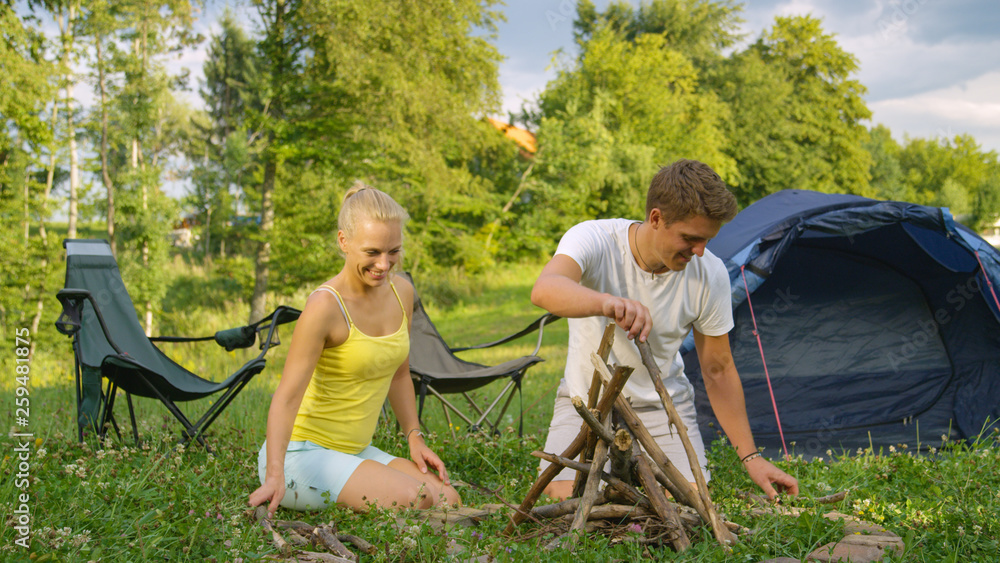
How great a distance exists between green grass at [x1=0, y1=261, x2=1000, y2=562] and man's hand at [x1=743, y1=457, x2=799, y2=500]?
0.06 m

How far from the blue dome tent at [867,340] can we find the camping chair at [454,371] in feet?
3.50

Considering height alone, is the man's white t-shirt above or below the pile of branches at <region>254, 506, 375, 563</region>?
above

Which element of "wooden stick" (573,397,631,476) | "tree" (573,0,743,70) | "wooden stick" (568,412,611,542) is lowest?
"wooden stick" (568,412,611,542)

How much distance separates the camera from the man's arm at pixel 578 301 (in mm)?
1549

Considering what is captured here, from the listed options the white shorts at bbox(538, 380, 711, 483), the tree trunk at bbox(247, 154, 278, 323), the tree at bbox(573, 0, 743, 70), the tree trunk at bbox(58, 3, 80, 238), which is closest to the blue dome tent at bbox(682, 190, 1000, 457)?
the white shorts at bbox(538, 380, 711, 483)

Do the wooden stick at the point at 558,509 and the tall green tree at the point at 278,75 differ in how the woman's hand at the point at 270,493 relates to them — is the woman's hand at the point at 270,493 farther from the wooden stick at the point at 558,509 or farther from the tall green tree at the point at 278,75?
the tall green tree at the point at 278,75

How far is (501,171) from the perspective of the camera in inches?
729

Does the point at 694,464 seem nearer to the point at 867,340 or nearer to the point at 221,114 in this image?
the point at 867,340

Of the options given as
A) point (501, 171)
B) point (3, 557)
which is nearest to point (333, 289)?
point (3, 557)

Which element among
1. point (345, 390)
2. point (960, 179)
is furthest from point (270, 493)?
point (960, 179)

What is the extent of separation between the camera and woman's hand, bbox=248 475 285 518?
1882 mm

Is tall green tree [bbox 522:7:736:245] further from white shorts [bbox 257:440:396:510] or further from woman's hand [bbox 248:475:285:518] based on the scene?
woman's hand [bbox 248:475:285:518]

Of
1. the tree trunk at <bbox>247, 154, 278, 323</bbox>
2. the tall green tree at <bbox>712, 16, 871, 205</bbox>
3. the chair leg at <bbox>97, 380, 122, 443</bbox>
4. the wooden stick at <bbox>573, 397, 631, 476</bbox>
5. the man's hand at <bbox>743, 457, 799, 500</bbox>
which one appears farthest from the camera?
the tall green tree at <bbox>712, 16, 871, 205</bbox>

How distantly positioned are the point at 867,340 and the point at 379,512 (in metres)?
3.97
